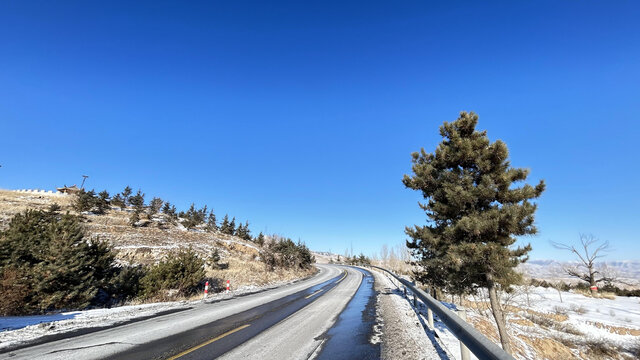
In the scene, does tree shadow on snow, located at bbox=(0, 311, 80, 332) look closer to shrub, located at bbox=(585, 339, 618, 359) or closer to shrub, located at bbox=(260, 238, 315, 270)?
shrub, located at bbox=(585, 339, 618, 359)

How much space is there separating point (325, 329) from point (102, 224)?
108 feet

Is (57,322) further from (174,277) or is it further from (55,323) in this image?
(174,277)

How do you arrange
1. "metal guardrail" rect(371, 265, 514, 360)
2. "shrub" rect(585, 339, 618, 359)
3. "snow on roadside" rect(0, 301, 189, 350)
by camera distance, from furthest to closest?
"shrub" rect(585, 339, 618, 359) → "snow on roadside" rect(0, 301, 189, 350) → "metal guardrail" rect(371, 265, 514, 360)

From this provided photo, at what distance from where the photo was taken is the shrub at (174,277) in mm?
12820

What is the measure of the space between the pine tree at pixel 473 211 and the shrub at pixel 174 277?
12195mm

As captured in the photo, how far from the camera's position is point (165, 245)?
27094 millimetres

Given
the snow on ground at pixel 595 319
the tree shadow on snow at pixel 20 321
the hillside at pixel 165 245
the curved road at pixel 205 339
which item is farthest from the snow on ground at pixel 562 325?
the hillside at pixel 165 245

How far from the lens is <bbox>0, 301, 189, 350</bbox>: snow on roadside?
232 inches

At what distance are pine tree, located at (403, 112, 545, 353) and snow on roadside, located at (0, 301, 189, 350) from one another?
34.9 ft

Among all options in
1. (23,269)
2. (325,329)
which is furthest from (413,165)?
(23,269)

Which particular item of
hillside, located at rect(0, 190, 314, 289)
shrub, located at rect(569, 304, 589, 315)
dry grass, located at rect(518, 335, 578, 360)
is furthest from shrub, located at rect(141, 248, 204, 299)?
shrub, located at rect(569, 304, 589, 315)

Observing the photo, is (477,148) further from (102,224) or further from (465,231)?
(102,224)

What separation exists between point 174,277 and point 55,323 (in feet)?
22.3

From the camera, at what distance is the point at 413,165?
10.9 metres
